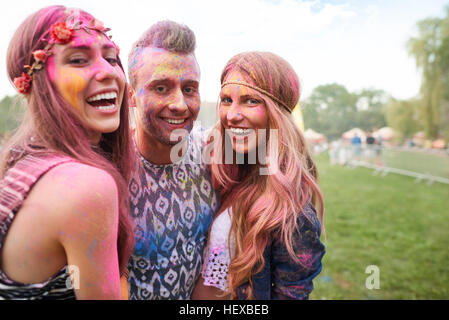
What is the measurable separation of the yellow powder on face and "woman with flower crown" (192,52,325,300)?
887 mm

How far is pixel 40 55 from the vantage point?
1.29m

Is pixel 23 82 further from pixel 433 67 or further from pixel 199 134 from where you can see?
pixel 433 67

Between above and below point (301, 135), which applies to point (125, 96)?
above

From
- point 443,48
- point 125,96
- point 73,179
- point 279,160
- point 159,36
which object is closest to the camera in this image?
point 73,179

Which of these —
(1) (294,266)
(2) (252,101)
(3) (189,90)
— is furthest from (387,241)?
(3) (189,90)

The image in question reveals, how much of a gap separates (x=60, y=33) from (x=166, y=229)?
1159 mm

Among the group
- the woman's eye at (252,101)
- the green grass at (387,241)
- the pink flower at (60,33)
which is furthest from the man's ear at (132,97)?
the green grass at (387,241)

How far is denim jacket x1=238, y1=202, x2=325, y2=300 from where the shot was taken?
5.83 feet

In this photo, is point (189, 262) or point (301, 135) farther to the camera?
point (301, 135)

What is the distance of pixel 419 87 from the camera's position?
44.3 ft

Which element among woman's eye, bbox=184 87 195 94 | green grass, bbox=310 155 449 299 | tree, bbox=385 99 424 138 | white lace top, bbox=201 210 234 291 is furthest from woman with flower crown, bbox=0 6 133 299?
tree, bbox=385 99 424 138
